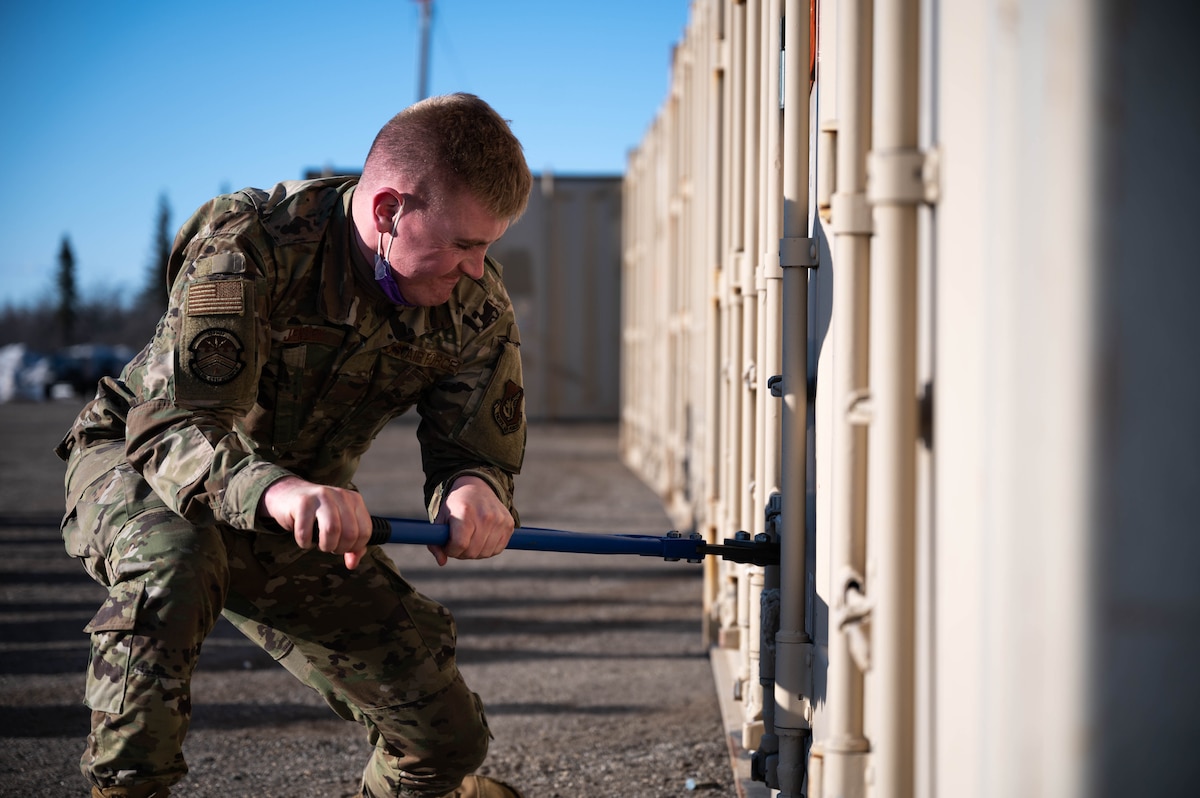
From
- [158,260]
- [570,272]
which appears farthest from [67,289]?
[570,272]

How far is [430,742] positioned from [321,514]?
2.51 ft

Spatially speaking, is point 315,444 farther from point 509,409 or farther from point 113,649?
point 113,649

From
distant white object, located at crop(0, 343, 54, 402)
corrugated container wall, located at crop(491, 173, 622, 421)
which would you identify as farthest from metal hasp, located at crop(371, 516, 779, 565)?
distant white object, located at crop(0, 343, 54, 402)

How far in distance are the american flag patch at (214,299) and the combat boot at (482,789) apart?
46.5 inches

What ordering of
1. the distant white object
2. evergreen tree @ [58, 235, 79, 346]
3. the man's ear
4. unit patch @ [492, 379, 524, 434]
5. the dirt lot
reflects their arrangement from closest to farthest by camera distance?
1. the man's ear
2. unit patch @ [492, 379, 524, 434]
3. the dirt lot
4. the distant white object
5. evergreen tree @ [58, 235, 79, 346]

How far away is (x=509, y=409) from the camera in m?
2.46

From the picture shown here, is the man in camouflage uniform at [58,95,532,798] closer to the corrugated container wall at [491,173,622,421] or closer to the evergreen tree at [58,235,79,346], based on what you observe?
the corrugated container wall at [491,173,622,421]

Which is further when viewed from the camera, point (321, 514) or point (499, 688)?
point (499, 688)

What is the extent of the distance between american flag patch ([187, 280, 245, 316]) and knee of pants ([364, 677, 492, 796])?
0.90m

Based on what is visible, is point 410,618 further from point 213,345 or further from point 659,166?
point 659,166

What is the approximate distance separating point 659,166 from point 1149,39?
28.8 ft

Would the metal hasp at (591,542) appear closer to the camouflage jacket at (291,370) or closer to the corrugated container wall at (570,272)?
the camouflage jacket at (291,370)

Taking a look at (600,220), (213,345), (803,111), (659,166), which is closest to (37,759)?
(213,345)

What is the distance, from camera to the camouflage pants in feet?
6.31
